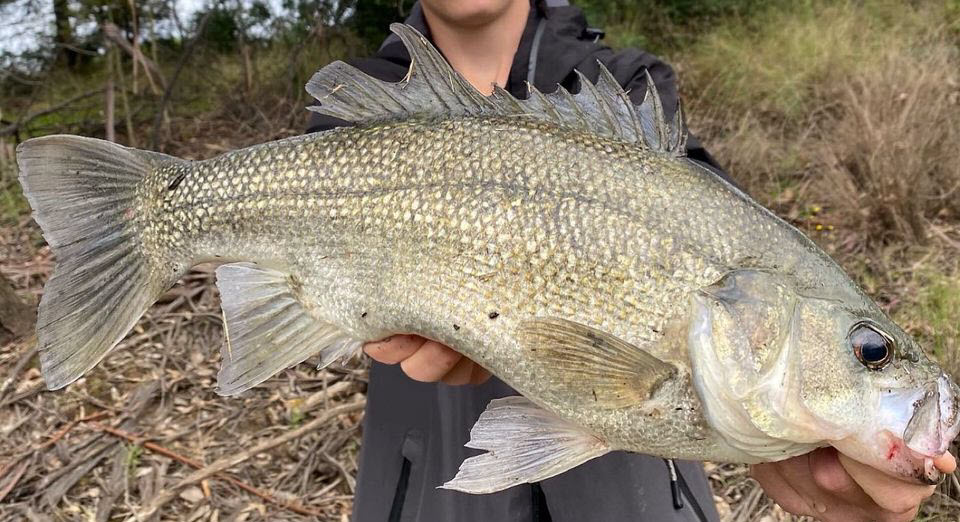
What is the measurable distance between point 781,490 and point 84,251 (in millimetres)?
1701

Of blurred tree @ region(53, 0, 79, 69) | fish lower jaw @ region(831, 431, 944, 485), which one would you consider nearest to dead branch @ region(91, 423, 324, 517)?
fish lower jaw @ region(831, 431, 944, 485)

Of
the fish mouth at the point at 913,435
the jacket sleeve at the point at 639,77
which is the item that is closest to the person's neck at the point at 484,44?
the jacket sleeve at the point at 639,77

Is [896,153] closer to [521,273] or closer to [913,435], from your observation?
[913,435]

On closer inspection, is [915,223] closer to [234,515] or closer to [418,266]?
[418,266]

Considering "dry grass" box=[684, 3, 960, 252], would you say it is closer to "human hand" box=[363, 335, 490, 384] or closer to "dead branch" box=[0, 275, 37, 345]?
"human hand" box=[363, 335, 490, 384]

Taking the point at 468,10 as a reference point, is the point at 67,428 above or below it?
below

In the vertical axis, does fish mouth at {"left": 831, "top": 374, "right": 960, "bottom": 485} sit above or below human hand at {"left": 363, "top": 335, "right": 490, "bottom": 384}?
above

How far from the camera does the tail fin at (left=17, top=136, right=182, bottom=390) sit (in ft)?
Answer: 4.94

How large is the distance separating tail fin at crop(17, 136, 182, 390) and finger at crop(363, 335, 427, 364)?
52cm

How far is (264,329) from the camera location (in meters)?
1.51

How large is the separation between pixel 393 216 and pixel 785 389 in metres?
0.82

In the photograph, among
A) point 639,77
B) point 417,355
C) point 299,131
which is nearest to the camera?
point 417,355

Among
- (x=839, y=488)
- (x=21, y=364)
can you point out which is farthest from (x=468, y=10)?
(x=21, y=364)

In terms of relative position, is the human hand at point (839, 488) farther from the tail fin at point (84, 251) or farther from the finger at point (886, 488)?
the tail fin at point (84, 251)
